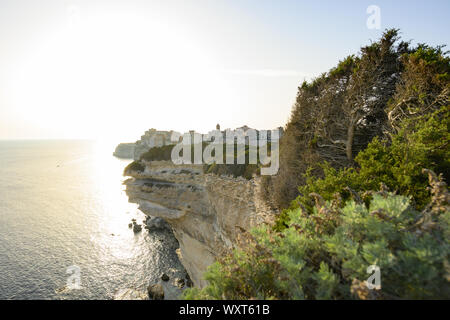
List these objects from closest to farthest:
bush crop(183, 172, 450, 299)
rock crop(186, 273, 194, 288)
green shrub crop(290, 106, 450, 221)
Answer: bush crop(183, 172, 450, 299), green shrub crop(290, 106, 450, 221), rock crop(186, 273, 194, 288)

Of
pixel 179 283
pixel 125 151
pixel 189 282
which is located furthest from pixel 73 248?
pixel 125 151

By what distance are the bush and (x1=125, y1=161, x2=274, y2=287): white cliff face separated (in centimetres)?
718

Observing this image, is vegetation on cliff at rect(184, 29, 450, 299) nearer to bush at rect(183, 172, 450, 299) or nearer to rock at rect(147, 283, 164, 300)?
bush at rect(183, 172, 450, 299)

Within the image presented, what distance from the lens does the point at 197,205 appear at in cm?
2542

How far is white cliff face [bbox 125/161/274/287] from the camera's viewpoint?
15.6 m

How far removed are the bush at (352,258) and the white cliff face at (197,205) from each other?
718cm

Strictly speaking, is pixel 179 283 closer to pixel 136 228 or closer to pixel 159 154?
pixel 136 228

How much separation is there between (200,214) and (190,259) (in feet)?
19.7

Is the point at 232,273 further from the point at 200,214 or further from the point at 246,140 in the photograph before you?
the point at 246,140

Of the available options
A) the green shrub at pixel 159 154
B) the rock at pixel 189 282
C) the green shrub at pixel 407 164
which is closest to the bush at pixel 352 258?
the green shrub at pixel 407 164

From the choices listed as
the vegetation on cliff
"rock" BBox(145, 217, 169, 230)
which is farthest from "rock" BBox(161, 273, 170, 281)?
the vegetation on cliff

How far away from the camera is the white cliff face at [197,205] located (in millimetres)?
15609

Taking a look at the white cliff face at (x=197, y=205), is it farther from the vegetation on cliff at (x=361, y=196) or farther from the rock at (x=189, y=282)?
the vegetation on cliff at (x=361, y=196)

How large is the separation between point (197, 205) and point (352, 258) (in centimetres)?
2414
